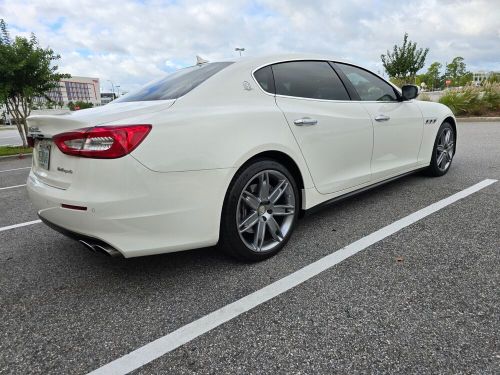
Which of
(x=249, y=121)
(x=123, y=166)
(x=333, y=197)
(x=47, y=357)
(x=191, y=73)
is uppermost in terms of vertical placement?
(x=191, y=73)

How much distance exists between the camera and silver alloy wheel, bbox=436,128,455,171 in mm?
4699

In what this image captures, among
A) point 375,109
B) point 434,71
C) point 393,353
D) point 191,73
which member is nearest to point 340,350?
point 393,353

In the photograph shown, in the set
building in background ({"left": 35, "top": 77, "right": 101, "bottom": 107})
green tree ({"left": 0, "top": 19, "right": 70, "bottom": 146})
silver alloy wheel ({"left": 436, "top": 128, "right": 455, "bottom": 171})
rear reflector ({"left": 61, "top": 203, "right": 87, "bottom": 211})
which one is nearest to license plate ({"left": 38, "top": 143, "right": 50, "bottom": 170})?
rear reflector ({"left": 61, "top": 203, "right": 87, "bottom": 211})

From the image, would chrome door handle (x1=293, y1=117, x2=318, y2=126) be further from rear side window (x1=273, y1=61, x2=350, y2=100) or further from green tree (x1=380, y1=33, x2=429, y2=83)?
green tree (x1=380, y1=33, x2=429, y2=83)

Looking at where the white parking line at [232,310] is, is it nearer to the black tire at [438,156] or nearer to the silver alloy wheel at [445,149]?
the black tire at [438,156]

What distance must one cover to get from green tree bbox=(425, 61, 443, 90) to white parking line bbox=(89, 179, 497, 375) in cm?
8141

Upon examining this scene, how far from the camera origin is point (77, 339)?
1.87 m

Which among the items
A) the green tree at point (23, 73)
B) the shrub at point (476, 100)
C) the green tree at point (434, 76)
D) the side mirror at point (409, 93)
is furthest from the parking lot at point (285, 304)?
the green tree at point (434, 76)

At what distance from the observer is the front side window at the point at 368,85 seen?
3.44 meters

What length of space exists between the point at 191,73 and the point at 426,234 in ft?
7.44

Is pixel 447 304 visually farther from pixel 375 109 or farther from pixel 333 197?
pixel 375 109

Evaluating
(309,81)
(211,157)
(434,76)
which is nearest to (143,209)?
(211,157)

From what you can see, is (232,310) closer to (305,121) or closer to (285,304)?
(285,304)

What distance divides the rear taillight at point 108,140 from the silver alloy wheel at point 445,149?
13.2 feet
